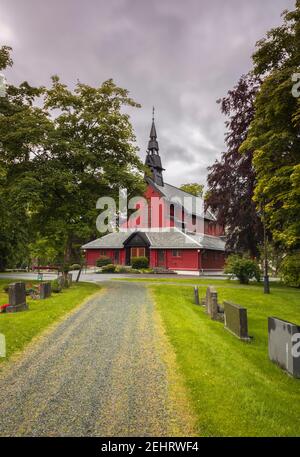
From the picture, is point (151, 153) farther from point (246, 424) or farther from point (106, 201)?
point (246, 424)

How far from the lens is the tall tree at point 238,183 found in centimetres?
2577

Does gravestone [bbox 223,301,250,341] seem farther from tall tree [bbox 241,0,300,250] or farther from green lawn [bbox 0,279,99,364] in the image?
green lawn [bbox 0,279,99,364]

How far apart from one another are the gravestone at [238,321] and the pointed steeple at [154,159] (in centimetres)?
4090

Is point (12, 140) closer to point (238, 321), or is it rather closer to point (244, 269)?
point (238, 321)

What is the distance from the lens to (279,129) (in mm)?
13102

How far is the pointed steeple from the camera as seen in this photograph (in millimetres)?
52241

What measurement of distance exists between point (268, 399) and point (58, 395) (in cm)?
389

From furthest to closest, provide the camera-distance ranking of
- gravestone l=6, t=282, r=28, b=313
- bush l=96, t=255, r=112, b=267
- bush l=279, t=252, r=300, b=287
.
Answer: bush l=96, t=255, r=112, b=267
gravestone l=6, t=282, r=28, b=313
bush l=279, t=252, r=300, b=287

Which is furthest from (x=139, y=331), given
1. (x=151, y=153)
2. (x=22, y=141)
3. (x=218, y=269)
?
(x=151, y=153)

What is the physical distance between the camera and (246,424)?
4.82m

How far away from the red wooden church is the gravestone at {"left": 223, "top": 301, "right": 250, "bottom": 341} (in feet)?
92.8

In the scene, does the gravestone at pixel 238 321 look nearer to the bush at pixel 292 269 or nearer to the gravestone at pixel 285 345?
the gravestone at pixel 285 345

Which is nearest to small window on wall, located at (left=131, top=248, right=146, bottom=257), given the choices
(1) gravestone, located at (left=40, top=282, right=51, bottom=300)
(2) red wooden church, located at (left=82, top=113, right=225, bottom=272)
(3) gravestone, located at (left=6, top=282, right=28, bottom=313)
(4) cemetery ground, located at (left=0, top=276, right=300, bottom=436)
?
(2) red wooden church, located at (left=82, top=113, right=225, bottom=272)

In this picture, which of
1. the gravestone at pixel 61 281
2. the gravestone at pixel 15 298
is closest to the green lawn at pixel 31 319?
the gravestone at pixel 15 298
